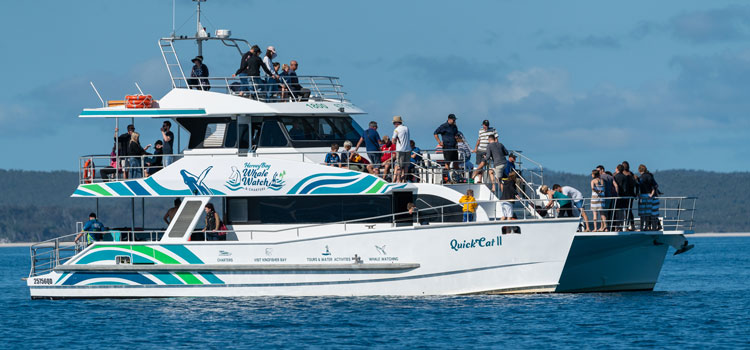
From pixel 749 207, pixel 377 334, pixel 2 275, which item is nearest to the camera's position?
pixel 377 334

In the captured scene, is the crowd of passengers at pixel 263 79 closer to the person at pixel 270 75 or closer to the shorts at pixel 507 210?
the person at pixel 270 75

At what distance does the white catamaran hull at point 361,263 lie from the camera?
2561 cm

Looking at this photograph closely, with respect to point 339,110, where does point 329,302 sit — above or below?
below

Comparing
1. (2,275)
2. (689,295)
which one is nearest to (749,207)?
(2,275)

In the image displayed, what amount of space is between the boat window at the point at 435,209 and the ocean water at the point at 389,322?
74.8 inches

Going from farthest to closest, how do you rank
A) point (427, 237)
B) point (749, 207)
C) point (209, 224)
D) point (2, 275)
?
point (749, 207) → point (2, 275) → point (209, 224) → point (427, 237)

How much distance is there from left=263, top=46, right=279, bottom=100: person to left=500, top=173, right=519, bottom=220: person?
5.95 meters

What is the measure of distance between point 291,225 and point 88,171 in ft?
16.8

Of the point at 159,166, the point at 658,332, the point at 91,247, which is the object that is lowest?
the point at 658,332

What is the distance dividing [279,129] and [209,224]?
2788mm

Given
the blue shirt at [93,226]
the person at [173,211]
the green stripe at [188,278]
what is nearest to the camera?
the green stripe at [188,278]

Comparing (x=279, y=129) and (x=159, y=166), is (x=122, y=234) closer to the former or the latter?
(x=159, y=166)

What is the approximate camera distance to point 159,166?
27984 mm

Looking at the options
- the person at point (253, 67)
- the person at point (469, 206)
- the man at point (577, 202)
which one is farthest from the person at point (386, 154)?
the man at point (577, 202)
